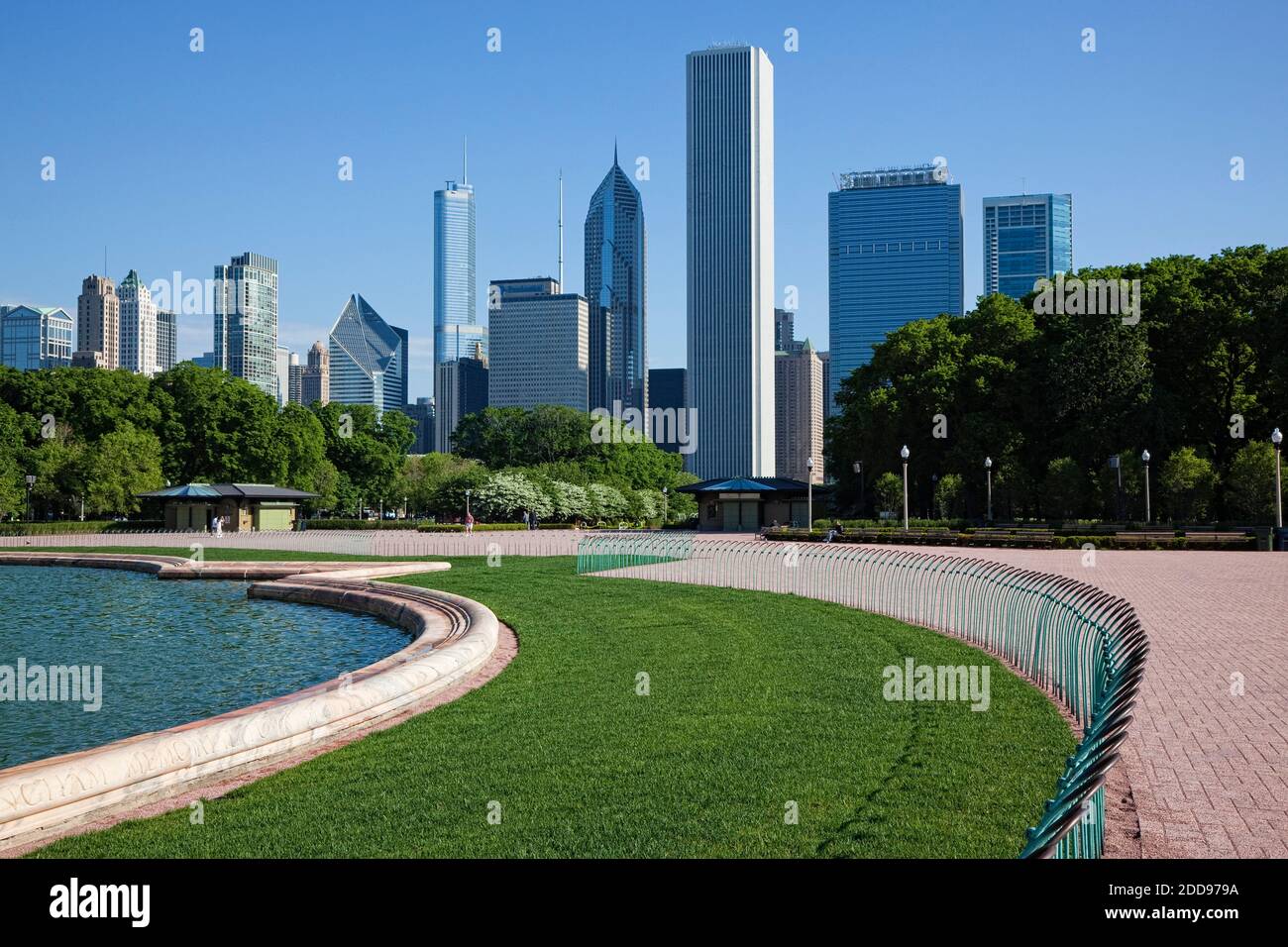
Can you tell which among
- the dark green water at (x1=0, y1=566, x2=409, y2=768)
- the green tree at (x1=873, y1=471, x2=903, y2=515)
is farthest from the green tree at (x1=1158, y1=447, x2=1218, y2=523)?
the dark green water at (x1=0, y1=566, x2=409, y2=768)

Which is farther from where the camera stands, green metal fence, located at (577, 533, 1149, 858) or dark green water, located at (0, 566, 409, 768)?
dark green water, located at (0, 566, 409, 768)

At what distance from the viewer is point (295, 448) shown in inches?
2948

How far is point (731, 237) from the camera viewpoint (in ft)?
641

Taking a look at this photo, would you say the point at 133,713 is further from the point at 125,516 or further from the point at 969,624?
the point at 125,516

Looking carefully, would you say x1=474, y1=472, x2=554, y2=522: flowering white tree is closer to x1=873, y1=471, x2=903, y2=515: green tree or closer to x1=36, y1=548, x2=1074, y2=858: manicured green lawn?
x1=873, y1=471, x2=903, y2=515: green tree

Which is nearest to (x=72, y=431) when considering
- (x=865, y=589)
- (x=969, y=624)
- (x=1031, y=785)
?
(x=865, y=589)

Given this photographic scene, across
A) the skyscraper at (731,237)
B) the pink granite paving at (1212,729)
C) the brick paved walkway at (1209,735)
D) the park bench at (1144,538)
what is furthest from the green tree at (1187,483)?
the skyscraper at (731,237)

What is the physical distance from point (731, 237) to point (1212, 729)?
7593 inches

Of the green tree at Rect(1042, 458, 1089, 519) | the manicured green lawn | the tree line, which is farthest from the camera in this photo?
the tree line

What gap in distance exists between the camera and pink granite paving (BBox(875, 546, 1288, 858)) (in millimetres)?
5965

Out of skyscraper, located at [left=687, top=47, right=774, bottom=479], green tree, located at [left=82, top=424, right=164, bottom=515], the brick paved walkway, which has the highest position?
skyscraper, located at [left=687, top=47, right=774, bottom=479]

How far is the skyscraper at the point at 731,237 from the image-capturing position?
638ft

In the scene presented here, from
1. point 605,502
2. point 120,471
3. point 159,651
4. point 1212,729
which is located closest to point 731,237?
point 605,502

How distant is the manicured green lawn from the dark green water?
2.85m
